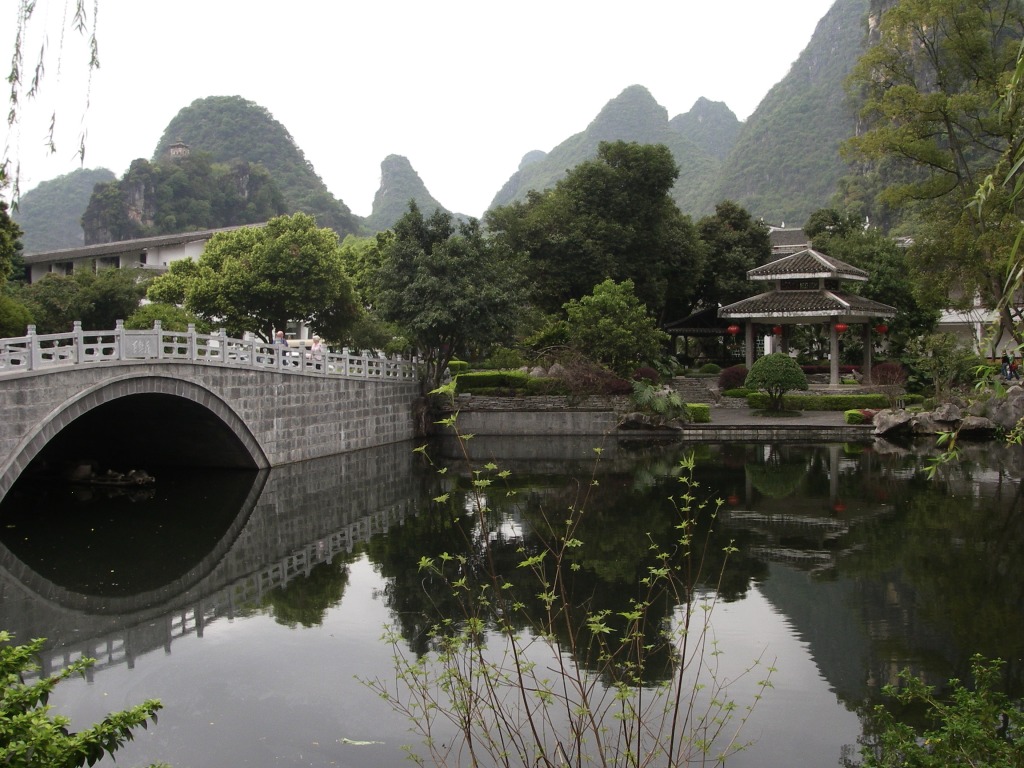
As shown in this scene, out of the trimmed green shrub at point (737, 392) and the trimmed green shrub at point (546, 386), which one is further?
the trimmed green shrub at point (737, 392)

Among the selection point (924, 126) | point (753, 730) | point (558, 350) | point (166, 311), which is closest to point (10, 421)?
point (753, 730)

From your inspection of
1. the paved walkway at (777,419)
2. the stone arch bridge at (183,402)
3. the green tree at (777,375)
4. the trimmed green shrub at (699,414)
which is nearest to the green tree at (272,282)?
the stone arch bridge at (183,402)

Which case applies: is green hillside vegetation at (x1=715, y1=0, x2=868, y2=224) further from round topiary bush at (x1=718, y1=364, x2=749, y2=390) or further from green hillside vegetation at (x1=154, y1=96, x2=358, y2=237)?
round topiary bush at (x1=718, y1=364, x2=749, y2=390)

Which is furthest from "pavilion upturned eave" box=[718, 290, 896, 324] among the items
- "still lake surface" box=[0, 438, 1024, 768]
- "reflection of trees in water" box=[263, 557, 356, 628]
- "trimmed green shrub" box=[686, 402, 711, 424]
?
"reflection of trees in water" box=[263, 557, 356, 628]

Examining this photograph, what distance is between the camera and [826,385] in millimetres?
28109

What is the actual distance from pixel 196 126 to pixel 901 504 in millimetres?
70710

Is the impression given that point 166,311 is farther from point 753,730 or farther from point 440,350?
point 753,730

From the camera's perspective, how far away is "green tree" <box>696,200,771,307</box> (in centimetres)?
3306

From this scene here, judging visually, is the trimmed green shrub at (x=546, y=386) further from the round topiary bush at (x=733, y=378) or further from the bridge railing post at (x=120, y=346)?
the bridge railing post at (x=120, y=346)

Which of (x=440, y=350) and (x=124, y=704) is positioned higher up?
(x=440, y=350)

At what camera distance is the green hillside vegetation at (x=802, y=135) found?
6144cm

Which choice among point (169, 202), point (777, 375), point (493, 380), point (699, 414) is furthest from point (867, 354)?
point (169, 202)

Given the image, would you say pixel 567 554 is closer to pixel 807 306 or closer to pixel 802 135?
pixel 807 306

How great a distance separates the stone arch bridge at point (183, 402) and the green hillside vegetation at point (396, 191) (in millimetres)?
61038
